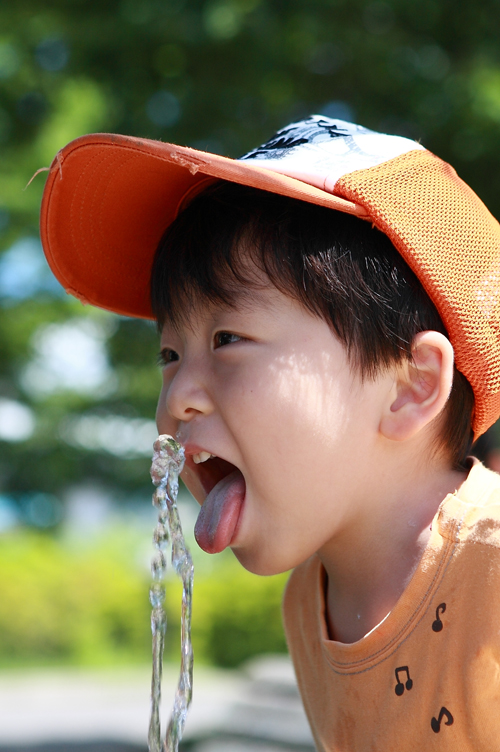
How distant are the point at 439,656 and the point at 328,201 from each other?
0.85 meters

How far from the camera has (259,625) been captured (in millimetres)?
8328

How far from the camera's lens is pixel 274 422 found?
4.78 feet

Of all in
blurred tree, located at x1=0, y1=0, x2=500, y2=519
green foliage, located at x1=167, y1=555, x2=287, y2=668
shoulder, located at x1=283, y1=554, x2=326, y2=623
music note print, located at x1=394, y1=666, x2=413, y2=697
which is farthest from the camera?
green foliage, located at x1=167, y1=555, x2=287, y2=668

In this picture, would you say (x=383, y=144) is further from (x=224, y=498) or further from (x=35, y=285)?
(x=35, y=285)

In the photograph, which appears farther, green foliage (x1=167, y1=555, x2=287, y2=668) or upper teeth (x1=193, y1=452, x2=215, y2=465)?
green foliage (x1=167, y1=555, x2=287, y2=668)

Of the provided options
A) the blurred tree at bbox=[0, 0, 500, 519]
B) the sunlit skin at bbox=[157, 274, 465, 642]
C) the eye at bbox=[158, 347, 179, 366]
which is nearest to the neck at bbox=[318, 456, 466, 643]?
the sunlit skin at bbox=[157, 274, 465, 642]

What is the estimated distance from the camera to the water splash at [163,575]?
1505 millimetres

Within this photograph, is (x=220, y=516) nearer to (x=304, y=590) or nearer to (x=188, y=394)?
(x=188, y=394)

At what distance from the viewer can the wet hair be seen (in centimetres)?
150

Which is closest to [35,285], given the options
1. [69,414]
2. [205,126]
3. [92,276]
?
[69,414]

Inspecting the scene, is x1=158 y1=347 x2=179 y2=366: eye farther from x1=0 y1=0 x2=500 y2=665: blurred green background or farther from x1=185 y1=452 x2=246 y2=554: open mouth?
x1=0 y1=0 x2=500 y2=665: blurred green background

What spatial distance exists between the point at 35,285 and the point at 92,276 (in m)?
9.70

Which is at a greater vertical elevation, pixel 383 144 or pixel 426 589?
pixel 383 144

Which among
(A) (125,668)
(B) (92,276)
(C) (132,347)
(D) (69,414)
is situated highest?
(B) (92,276)
